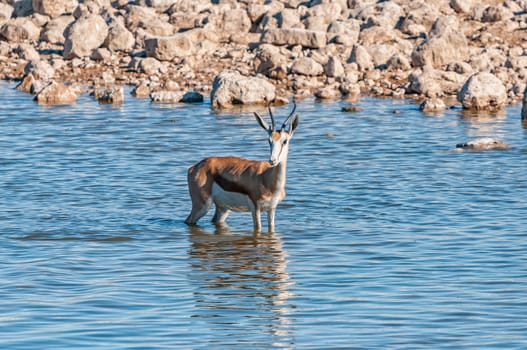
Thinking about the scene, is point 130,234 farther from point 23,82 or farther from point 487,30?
point 487,30

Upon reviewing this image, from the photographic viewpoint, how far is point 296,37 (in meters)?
35.8

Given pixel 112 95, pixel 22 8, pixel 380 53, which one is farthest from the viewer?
pixel 22 8

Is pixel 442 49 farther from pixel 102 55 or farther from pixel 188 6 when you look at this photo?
pixel 188 6

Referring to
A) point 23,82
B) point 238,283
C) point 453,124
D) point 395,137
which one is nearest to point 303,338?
point 238,283

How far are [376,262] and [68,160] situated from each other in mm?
10254

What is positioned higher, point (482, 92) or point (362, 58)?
point (362, 58)

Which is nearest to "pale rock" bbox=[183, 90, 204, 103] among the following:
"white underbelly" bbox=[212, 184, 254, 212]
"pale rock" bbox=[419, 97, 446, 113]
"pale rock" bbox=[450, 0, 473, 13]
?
"pale rock" bbox=[419, 97, 446, 113]

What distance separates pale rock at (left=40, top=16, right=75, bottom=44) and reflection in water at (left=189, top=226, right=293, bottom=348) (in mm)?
24795

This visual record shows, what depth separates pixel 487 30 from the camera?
37.1 m

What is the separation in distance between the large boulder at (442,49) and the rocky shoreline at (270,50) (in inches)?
1.2

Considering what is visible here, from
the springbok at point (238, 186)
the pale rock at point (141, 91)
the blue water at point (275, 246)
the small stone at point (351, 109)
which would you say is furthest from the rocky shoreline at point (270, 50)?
the springbok at point (238, 186)

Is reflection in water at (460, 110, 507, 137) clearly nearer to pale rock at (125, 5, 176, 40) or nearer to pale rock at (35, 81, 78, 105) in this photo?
pale rock at (35, 81, 78, 105)

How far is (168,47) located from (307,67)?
4.86 metres

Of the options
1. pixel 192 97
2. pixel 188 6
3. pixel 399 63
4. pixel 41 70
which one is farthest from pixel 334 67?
pixel 188 6
